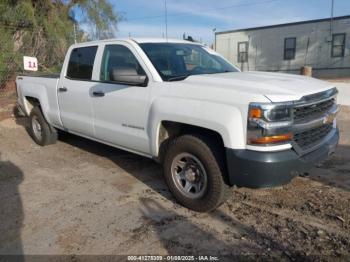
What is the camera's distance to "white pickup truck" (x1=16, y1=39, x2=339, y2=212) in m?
3.29

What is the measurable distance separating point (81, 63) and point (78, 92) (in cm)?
48

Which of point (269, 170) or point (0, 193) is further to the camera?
point (0, 193)

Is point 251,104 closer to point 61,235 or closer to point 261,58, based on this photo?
point 61,235

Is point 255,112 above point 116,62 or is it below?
below

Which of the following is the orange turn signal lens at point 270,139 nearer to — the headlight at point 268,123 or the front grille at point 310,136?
the headlight at point 268,123

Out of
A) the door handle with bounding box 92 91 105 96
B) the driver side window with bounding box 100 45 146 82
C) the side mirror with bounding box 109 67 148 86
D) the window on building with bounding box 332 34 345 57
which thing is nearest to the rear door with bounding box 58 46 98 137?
the door handle with bounding box 92 91 105 96

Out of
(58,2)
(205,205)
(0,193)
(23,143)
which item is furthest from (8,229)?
(58,2)

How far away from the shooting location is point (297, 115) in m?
3.38

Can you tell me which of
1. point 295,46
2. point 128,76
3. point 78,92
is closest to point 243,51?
point 295,46

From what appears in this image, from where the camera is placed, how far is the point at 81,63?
18.1ft

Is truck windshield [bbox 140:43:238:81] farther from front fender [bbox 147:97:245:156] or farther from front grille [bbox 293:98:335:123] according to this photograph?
front grille [bbox 293:98:335:123]

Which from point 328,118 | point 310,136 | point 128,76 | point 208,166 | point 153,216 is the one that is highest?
point 128,76

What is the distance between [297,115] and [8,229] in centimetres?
315

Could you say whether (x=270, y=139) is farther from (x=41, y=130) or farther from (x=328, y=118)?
(x=41, y=130)
